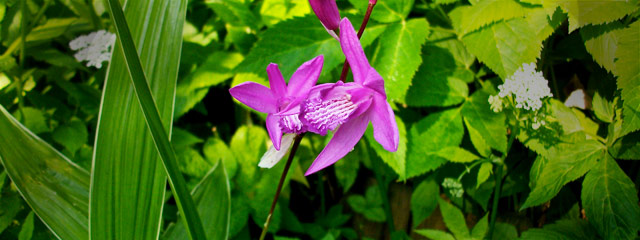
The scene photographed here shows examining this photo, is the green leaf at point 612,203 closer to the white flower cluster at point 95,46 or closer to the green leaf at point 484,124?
the green leaf at point 484,124

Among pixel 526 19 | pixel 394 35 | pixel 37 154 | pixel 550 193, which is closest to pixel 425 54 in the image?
pixel 394 35

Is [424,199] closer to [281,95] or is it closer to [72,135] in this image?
[281,95]

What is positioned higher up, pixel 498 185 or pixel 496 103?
pixel 496 103

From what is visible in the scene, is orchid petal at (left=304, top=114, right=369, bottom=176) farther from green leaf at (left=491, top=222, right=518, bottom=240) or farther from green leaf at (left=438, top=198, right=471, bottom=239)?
green leaf at (left=491, top=222, right=518, bottom=240)

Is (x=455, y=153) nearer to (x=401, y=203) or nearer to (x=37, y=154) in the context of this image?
(x=401, y=203)

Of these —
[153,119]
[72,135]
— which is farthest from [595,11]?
[72,135]

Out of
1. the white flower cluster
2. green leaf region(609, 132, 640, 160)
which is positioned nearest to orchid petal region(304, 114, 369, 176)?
green leaf region(609, 132, 640, 160)
